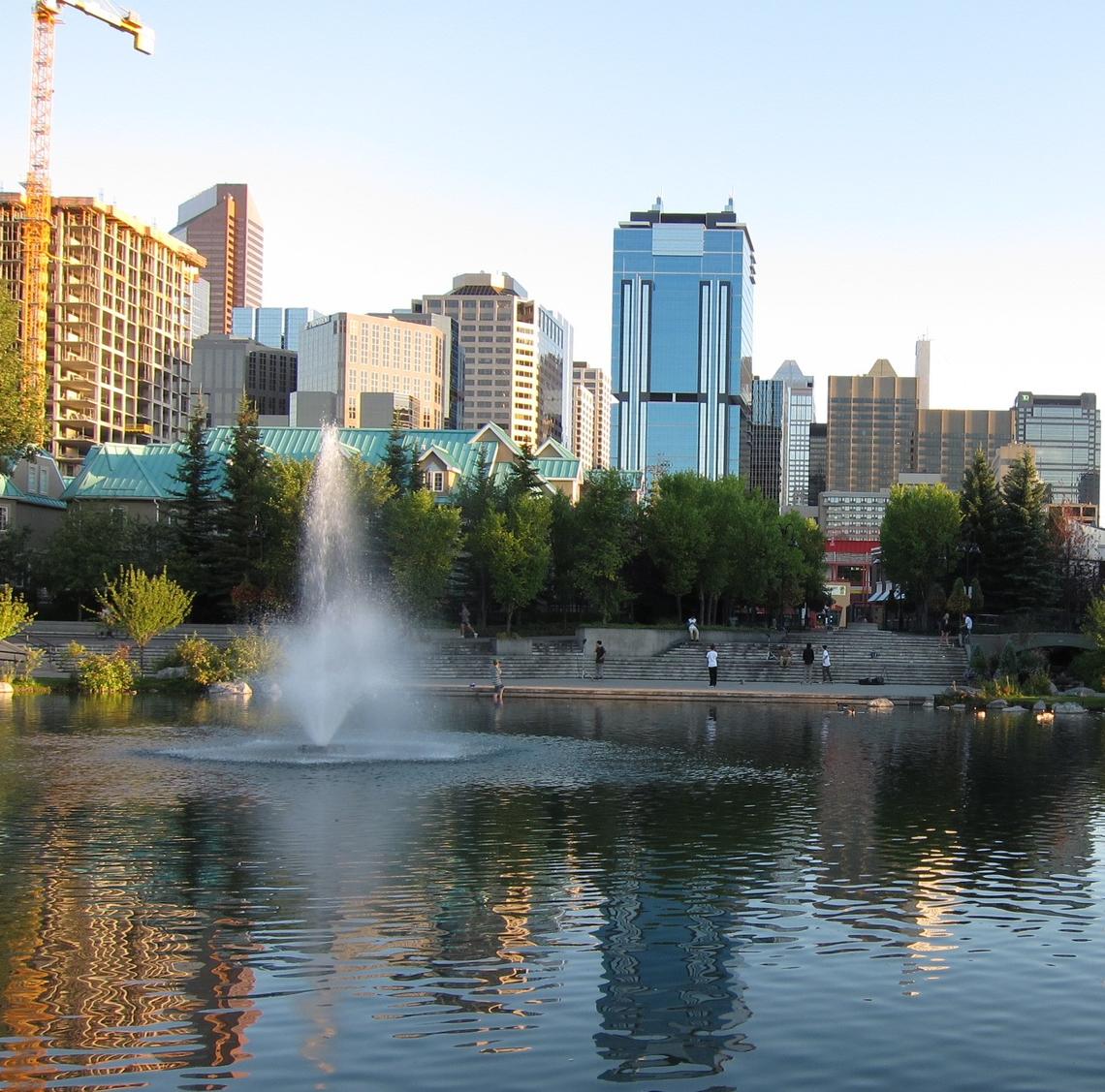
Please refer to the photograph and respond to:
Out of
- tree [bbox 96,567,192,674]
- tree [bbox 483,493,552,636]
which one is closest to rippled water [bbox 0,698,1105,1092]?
tree [bbox 96,567,192,674]

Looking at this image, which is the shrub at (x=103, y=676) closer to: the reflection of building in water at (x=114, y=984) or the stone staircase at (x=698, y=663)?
the stone staircase at (x=698, y=663)

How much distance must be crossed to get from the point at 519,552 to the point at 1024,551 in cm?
2808

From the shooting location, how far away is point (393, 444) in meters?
74.3

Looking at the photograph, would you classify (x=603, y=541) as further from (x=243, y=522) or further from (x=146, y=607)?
(x=146, y=607)

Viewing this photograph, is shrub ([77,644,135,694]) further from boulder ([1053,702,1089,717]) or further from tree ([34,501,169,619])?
boulder ([1053,702,1089,717])

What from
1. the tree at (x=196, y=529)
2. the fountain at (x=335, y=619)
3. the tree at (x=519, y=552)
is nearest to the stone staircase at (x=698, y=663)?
the tree at (x=519, y=552)

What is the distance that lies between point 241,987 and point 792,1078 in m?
5.22

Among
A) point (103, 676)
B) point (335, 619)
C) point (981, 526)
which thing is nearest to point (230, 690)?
point (103, 676)

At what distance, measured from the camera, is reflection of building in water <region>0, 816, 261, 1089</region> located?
10.7 metres

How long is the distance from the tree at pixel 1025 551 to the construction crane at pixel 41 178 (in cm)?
10801

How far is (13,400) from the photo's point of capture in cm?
4438

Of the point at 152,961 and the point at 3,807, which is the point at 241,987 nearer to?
the point at 152,961

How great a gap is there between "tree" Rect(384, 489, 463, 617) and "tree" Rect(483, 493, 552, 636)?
209cm

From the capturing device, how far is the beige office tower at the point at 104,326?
5925 inches
